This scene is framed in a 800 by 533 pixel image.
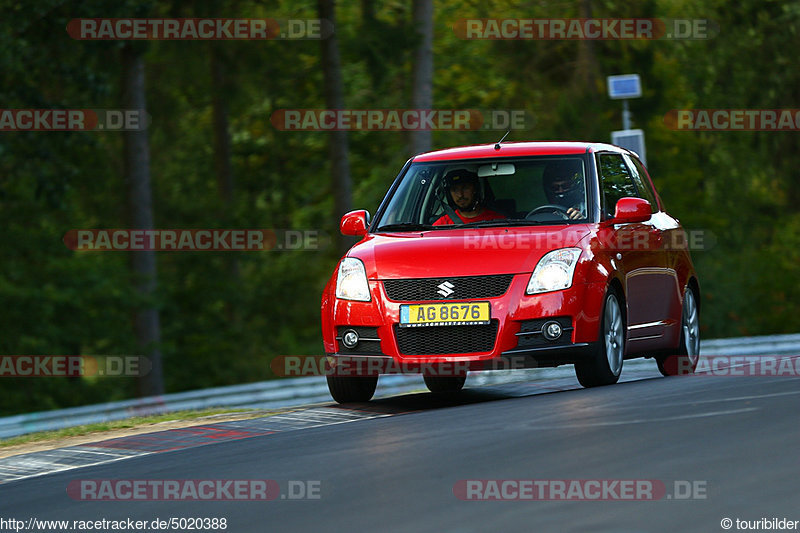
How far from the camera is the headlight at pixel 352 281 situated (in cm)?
1091

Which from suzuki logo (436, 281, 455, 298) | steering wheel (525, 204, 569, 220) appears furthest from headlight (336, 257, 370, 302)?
steering wheel (525, 204, 569, 220)

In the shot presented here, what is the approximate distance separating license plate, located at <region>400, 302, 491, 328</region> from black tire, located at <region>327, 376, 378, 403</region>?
3.33ft

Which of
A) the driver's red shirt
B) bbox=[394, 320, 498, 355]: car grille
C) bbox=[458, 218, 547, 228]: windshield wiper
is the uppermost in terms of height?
the driver's red shirt

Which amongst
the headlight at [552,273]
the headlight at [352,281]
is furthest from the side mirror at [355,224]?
the headlight at [552,273]

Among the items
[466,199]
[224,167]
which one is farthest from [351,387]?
[224,167]

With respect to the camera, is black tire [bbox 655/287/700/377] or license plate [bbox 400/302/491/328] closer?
license plate [bbox 400/302/491/328]

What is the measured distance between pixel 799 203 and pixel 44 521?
39.3 metres

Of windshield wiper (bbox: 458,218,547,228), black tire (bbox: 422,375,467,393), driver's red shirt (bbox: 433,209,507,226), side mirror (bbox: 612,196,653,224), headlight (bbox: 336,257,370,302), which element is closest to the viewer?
headlight (bbox: 336,257,370,302)

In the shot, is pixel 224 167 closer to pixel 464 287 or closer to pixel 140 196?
pixel 140 196

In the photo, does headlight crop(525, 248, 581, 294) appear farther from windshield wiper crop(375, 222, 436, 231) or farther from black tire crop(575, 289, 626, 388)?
windshield wiper crop(375, 222, 436, 231)

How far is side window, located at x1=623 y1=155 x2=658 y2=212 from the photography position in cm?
1295

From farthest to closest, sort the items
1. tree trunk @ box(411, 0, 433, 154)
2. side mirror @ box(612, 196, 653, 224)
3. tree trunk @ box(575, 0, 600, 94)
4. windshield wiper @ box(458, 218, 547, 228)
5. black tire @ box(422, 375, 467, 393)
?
tree trunk @ box(575, 0, 600, 94)
tree trunk @ box(411, 0, 433, 154)
black tire @ box(422, 375, 467, 393)
side mirror @ box(612, 196, 653, 224)
windshield wiper @ box(458, 218, 547, 228)

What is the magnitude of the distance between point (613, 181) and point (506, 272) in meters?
2.07

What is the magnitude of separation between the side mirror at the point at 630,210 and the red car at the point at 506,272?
0.01m
